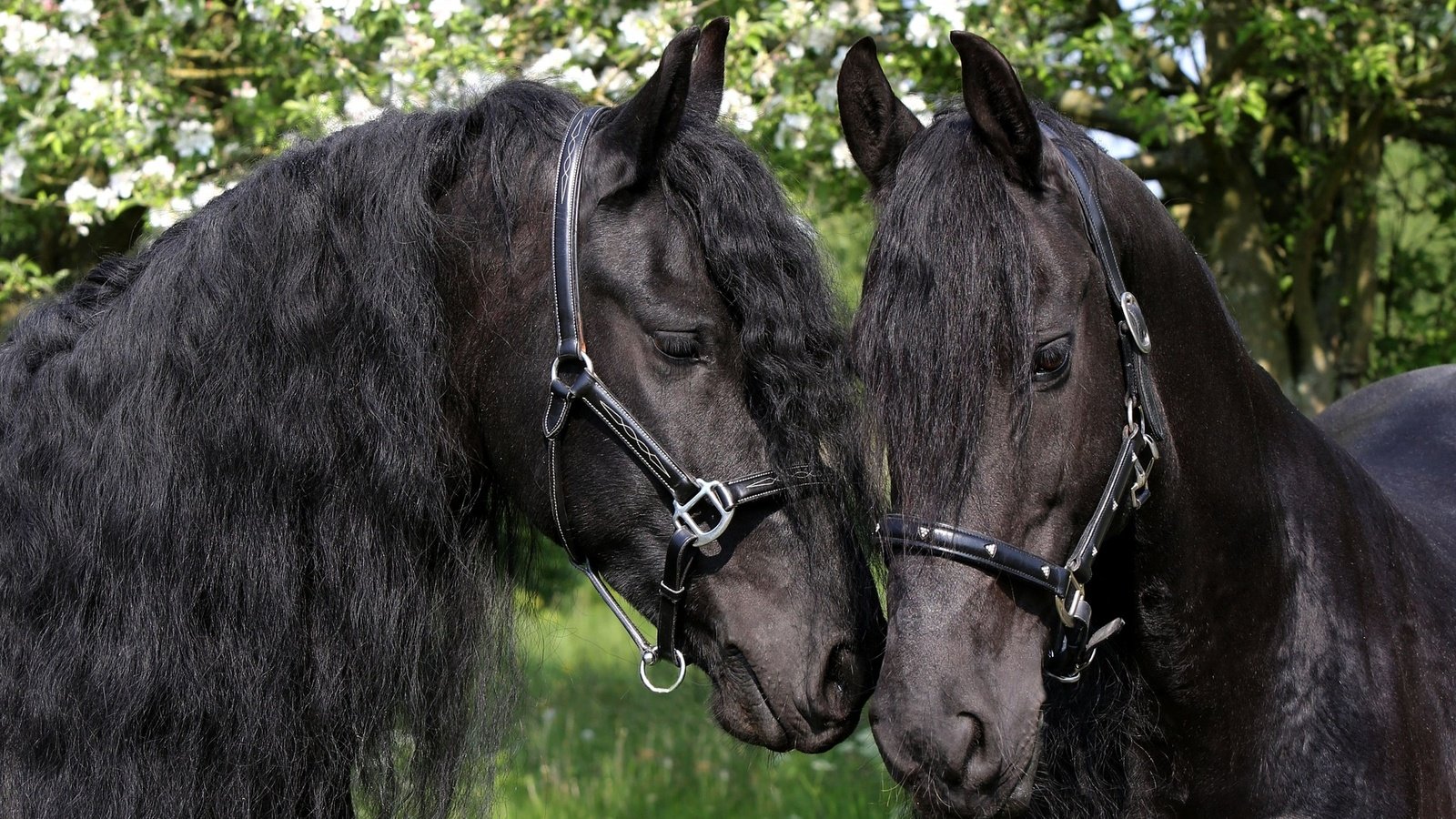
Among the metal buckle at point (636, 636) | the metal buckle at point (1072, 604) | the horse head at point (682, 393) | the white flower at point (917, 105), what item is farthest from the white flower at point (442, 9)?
the metal buckle at point (1072, 604)

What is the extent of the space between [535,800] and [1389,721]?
3.43 m

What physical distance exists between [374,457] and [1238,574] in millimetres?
1505

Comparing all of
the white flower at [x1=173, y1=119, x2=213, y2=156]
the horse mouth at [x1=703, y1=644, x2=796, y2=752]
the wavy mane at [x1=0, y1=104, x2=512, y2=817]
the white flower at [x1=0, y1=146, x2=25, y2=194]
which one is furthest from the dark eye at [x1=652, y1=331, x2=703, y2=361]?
the white flower at [x1=0, y1=146, x2=25, y2=194]

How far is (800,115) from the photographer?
161 inches

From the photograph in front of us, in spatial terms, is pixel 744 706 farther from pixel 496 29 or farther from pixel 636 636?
pixel 496 29

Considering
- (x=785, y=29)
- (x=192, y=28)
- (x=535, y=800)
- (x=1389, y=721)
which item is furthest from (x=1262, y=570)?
(x=192, y=28)

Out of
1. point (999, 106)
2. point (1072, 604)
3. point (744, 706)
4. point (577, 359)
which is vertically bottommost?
point (744, 706)

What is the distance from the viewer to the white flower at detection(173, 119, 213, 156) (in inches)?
161

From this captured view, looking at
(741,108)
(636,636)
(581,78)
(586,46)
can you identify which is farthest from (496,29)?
(636,636)

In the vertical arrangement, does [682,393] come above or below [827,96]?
above

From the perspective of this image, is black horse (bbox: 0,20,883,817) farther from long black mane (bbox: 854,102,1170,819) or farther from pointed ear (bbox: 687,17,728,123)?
long black mane (bbox: 854,102,1170,819)

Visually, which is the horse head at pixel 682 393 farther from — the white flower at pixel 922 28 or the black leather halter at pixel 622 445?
the white flower at pixel 922 28

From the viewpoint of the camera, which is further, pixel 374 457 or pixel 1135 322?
pixel 374 457

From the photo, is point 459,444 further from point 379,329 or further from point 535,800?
point 535,800
